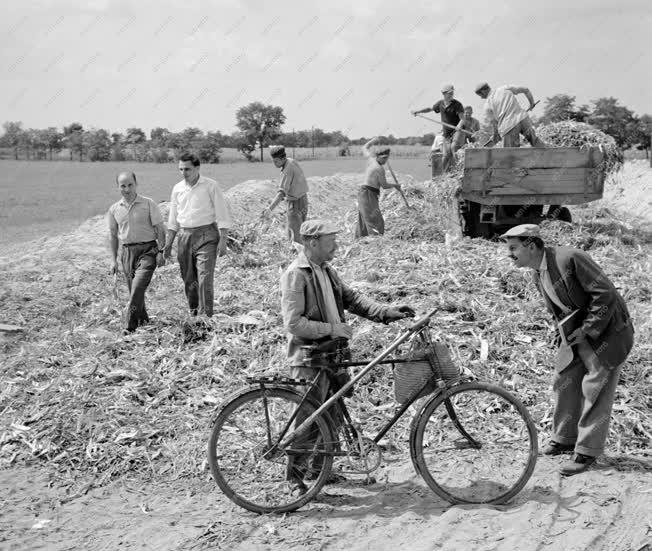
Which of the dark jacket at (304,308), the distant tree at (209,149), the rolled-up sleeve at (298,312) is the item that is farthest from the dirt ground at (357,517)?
the distant tree at (209,149)

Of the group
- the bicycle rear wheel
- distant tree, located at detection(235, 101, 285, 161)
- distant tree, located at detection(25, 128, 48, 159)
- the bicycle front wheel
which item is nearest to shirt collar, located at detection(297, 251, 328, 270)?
the bicycle rear wheel

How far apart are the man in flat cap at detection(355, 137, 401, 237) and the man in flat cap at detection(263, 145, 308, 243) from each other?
0.88 metres

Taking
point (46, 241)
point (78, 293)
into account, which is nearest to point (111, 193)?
point (46, 241)

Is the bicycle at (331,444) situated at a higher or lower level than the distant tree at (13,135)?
lower

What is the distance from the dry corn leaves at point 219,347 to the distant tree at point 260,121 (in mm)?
71508

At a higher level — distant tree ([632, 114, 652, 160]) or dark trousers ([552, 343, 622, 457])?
distant tree ([632, 114, 652, 160])

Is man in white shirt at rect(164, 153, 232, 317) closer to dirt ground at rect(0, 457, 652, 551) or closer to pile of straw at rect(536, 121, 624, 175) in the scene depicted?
dirt ground at rect(0, 457, 652, 551)

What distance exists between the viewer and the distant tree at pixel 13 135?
233 feet

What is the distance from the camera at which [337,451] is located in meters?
4.55

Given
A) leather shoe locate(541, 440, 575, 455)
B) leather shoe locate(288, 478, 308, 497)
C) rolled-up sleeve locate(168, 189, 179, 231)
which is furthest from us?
rolled-up sleeve locate(168, 189, 179, 231)

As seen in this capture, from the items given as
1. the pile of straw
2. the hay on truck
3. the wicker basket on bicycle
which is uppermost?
the pile of straw

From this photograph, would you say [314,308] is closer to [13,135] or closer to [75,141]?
[75,141]

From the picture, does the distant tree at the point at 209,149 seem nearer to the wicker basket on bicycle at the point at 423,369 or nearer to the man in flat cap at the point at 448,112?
the man in flat cap at the point at 448,112

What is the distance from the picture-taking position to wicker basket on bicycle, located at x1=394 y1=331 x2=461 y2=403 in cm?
441
